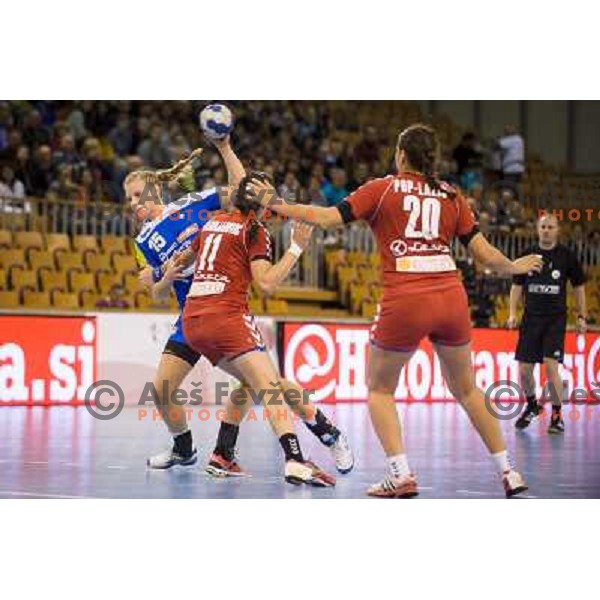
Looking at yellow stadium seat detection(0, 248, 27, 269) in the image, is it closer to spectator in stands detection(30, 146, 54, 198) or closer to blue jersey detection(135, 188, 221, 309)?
spectator in stands detection(30, 146, 54, 198)

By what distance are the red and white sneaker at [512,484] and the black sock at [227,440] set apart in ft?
6.28

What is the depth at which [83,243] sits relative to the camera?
58.7 feet

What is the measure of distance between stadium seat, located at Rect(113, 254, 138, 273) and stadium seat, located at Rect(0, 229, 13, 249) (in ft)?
5.09

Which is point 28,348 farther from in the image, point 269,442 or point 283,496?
point 283,496

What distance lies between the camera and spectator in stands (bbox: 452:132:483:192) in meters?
23.6

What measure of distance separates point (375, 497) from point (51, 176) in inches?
472

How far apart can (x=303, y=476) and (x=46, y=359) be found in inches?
346

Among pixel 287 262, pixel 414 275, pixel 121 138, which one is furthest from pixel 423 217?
pixel 121 138

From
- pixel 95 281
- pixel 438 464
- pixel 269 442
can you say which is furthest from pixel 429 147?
pixel 95 281

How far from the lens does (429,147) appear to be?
23.8 ft

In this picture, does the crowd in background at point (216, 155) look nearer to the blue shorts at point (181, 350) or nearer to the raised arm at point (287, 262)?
the blue shorts at point (181, 350)

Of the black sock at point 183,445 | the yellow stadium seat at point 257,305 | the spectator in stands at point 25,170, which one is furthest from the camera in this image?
the yellow stadium seat at point 257,305

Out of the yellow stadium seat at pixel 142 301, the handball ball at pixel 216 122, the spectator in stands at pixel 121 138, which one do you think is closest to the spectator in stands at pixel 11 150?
the spectator in stands at pixel 121 138

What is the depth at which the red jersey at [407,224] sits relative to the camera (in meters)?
7.11
